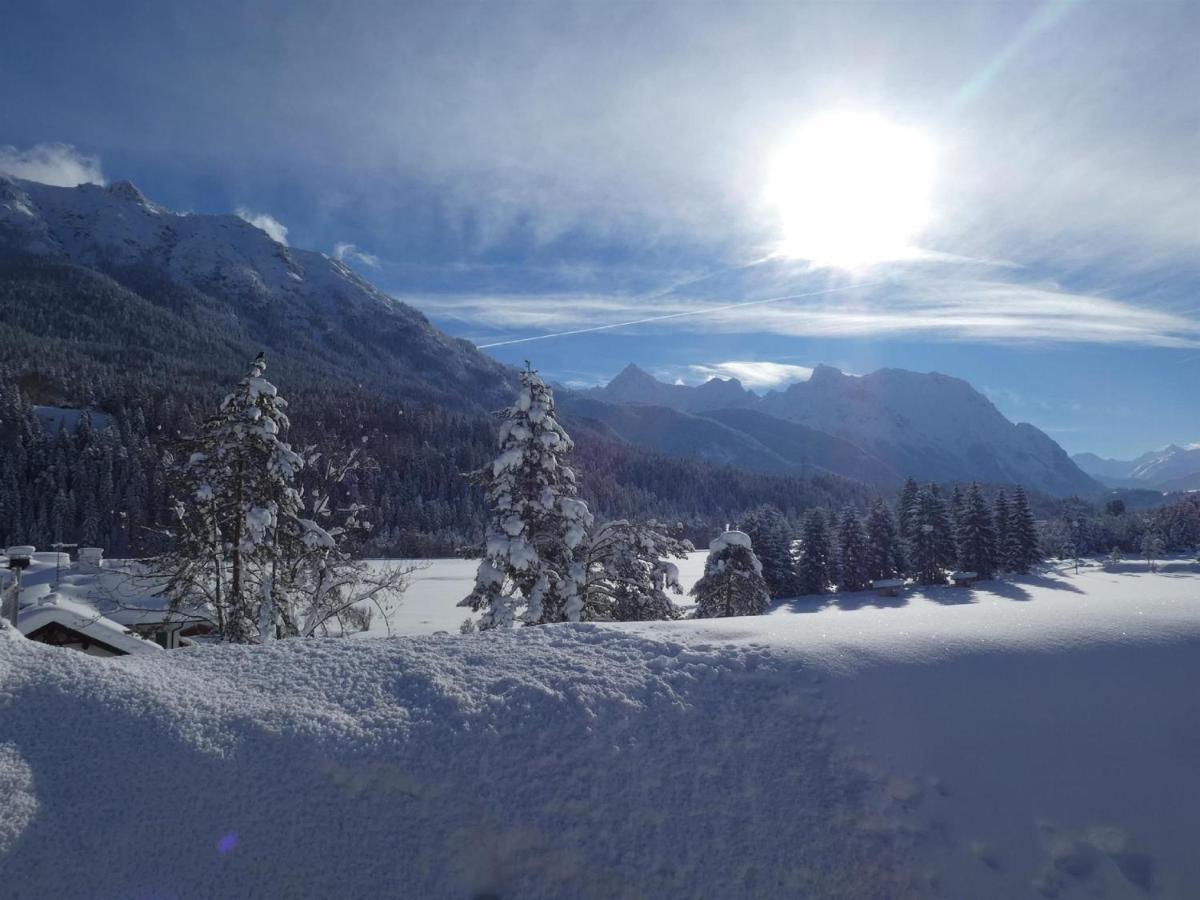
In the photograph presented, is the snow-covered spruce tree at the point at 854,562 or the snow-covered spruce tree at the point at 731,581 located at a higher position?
the snow-covered spruce tree at the point at 731,581

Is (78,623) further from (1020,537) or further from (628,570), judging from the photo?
(1020,537)

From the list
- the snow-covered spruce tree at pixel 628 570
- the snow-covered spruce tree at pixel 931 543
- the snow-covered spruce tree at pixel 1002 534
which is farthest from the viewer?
the snow-covered spruce tree at pixel 931 543

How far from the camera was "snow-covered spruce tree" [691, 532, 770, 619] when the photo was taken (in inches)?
936

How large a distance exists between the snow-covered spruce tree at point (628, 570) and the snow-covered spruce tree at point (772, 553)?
143 feet

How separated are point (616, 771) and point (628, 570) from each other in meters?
12.3

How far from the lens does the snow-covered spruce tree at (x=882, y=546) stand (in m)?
65.2

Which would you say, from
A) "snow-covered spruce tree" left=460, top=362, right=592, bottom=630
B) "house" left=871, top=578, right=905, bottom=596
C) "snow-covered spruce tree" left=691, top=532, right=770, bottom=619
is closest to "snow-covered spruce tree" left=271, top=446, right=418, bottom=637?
"snow-covered spruce tree" left=460, top=362, right=592, bottom=630

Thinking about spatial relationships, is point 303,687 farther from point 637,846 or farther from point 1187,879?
point 1187,879

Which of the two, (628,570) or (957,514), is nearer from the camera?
(628,570)

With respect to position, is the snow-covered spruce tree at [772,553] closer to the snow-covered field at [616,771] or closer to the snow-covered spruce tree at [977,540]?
the snow-covered spruce tree at [977,540]

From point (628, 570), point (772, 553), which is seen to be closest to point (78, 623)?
point (628, 570)

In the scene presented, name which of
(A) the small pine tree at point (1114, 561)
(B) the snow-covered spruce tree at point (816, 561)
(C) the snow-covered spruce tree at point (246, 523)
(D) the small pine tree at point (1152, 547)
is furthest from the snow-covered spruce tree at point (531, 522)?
(D) the small pine tree at point (1152, 547)

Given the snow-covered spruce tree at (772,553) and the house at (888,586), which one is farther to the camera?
the house at (888,586)

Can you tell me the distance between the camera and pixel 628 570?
1723 centimetres
